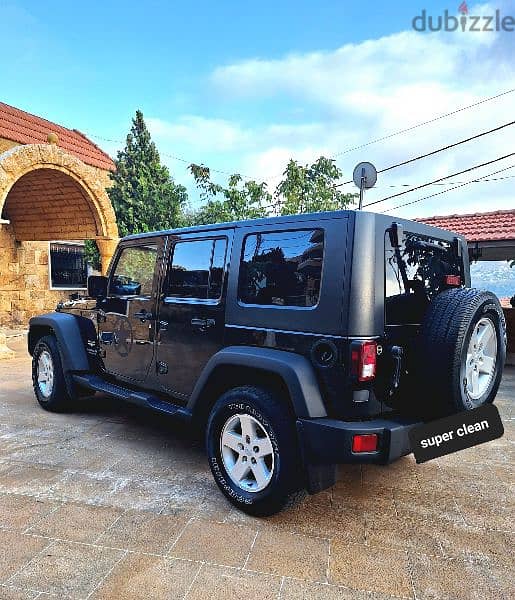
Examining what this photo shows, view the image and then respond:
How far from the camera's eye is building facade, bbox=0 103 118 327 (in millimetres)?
10336

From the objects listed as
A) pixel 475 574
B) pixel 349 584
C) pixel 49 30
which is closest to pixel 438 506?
pixel 475 574

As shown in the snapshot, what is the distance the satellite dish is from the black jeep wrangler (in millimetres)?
4455

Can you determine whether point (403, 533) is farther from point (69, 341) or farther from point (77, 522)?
point (69, 341)

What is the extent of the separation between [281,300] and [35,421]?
3379 mm

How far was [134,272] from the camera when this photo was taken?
13.8 feet

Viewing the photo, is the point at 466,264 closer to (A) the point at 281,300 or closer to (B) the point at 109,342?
(A) the point at 281,300

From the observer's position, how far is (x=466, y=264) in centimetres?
357

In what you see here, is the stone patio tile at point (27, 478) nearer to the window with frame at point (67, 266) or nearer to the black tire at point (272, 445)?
the black tire at point (272, 445)

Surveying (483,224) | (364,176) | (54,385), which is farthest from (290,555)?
(483,224)

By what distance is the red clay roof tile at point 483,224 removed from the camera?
860 centimetres

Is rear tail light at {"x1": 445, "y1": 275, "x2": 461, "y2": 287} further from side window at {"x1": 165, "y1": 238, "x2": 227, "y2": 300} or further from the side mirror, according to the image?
the side mirror

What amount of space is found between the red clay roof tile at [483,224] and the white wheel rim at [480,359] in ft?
20.6

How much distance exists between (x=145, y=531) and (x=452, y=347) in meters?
2.09

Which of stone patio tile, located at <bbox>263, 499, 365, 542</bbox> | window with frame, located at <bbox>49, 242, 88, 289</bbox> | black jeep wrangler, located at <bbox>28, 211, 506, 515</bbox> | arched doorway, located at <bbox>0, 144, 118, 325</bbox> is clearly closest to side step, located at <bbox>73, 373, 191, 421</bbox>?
black jeep wrangler, located at <bbox>28, 211, 506, 515</bbox>
